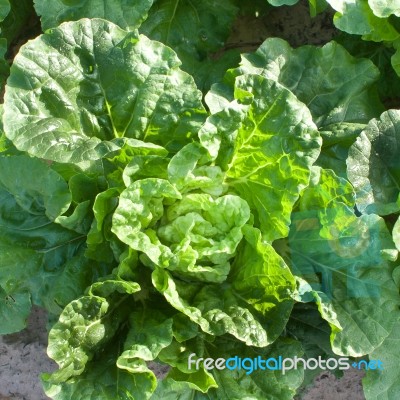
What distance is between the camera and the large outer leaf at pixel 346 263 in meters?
1.74

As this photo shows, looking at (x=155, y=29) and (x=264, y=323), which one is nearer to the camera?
(x=264, y=323)

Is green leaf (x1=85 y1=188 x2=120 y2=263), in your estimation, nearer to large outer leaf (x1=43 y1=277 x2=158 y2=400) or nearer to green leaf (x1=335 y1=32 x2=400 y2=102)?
large outer leaf (x1=43 y1=277 x2=158 y2=400)

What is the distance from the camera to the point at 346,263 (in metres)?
1.80

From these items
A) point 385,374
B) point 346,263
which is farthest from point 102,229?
point 385,374

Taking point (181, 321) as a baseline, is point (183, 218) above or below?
above

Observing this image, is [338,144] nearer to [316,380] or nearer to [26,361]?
[316,380]

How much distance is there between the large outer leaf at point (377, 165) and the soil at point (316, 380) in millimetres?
676

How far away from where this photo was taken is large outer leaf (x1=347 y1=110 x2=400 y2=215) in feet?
5.97

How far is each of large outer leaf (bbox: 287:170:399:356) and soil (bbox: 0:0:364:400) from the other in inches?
26.6

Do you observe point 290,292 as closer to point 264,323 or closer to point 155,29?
point 264,323

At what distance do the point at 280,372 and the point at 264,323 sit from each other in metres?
0.18

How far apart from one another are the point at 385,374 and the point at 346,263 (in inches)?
13.2

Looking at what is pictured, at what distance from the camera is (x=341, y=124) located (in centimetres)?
193

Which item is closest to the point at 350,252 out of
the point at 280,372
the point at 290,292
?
the point at 290,292
